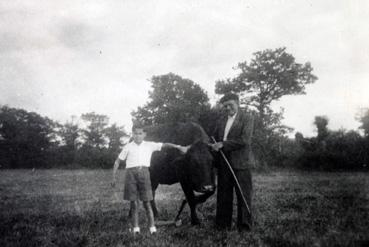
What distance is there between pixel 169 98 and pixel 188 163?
33.1 metres

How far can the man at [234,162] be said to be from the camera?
756 cm

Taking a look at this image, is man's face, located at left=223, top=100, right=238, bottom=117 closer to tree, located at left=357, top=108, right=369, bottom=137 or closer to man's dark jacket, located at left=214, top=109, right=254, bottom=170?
man's dark jacket, located at left=214, top=109, right=254, bottom=170

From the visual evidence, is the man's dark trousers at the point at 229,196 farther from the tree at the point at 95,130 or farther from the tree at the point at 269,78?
the tree at the point at 95,130

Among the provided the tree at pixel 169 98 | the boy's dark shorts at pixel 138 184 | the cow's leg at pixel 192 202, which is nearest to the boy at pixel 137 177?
the boy's dark shorts at pixel 138 184

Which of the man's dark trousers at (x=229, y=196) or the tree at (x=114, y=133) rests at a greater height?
the tree at (x=114, y=133)

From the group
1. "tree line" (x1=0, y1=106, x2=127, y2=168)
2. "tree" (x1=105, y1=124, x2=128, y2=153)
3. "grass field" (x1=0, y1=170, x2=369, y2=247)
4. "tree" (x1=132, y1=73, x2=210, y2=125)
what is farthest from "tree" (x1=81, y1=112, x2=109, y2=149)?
"grass field" (x1=0, y1=170, x2=369, y2=247)

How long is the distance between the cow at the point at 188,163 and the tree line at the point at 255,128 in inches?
582

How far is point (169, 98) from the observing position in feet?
135

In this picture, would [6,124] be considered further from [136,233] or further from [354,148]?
[136,233]

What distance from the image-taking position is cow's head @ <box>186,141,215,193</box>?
7820mm

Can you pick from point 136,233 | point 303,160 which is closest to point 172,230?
point 136,233

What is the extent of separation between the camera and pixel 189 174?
8500 millimetres

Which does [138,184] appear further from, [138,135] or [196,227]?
[196,227]

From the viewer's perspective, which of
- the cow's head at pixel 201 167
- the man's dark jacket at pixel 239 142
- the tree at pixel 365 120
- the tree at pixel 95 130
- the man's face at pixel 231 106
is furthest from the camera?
the tree at pixel 95 130
